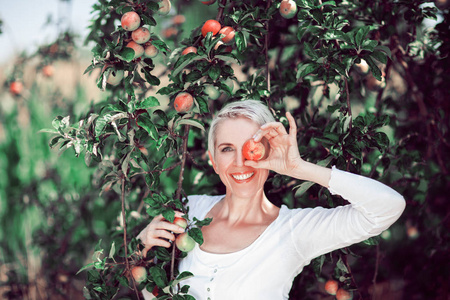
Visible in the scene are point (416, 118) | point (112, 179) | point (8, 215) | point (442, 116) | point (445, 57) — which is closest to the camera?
point (112, 179)

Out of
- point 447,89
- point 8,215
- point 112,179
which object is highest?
point 112,179

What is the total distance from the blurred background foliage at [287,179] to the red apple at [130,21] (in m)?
0.29

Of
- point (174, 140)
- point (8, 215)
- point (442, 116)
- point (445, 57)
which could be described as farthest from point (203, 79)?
point (8, 215)

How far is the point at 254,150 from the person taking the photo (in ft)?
5.54

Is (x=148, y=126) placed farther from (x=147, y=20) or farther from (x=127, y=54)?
(x=147, y=20)

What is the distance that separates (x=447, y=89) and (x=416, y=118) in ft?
0.98

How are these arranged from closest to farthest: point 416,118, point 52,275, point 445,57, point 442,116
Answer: point 445,57 < point 442,116 < point 416,118 < point 52,275

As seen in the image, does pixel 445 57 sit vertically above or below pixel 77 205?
above

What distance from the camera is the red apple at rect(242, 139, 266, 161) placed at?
66.4 inches

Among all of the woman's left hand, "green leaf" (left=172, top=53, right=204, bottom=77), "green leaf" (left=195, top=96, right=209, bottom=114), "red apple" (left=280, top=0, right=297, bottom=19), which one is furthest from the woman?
"red apple" (left=280, top=0, right=297, bottom=19)

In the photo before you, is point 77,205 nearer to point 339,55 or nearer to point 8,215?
point 8,215

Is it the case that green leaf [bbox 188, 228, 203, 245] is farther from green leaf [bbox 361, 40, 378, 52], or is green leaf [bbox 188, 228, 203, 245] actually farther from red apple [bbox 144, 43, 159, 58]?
green leaf [bbox 361, 40, 378, 52]

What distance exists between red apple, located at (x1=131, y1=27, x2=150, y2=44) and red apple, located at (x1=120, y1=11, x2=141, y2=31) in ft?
0.07

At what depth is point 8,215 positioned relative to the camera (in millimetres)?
3453
